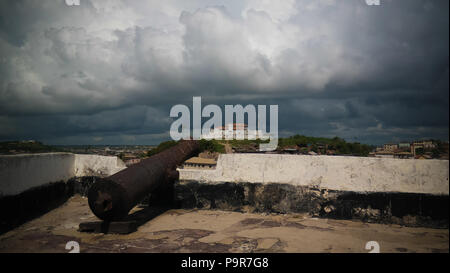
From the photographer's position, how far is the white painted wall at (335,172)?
4.84m

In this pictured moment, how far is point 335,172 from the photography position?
5461 millimetres

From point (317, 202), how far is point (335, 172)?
0.63 m

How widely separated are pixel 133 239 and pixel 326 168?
137 inches

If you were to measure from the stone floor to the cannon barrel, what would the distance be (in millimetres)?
426

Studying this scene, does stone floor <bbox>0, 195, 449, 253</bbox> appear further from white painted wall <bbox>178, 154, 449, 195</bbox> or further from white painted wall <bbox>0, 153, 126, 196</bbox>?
white painted wall <bbox>0, 153, 126, 196</bbox>

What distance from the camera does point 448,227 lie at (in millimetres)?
4730

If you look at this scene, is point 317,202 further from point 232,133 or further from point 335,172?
point 232,133

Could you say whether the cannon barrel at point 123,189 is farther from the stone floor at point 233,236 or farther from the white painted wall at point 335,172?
the white painted wall at point 335,172

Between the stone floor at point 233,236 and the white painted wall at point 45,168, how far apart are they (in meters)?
0.76

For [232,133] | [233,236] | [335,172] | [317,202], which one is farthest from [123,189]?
[232,133]

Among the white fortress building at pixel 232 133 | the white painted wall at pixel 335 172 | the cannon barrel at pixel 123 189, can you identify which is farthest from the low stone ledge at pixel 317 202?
the white fortress building at pixel 232 133
